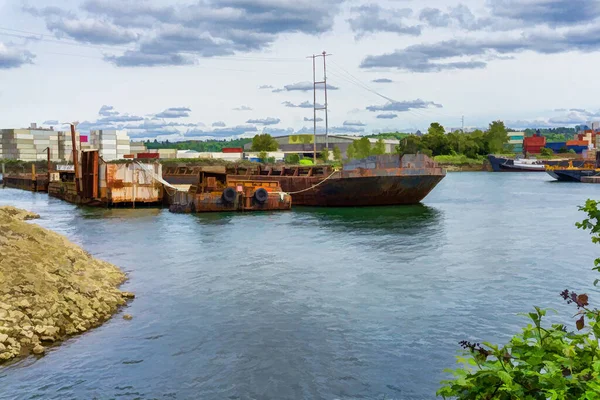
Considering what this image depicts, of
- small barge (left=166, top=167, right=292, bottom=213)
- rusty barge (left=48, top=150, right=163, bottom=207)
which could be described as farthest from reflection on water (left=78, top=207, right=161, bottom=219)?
small barge (left=166, top=167, right=292, bottom=213)

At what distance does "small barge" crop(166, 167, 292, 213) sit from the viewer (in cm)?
4106

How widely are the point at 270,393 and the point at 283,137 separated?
608 ft

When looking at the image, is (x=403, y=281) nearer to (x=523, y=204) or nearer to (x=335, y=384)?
(x=335, y=384)

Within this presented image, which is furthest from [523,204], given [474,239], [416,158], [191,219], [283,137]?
[283,137]

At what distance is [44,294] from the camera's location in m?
12.7

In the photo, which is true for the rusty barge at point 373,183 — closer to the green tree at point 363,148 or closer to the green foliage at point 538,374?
Answer: the green foliage at point 538,374

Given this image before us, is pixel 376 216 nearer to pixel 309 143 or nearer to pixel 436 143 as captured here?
pixel 436 143

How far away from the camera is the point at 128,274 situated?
19.8 m

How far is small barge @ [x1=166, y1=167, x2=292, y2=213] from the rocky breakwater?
77.5 feet

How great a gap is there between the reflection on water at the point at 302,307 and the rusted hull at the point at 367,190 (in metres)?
10.0

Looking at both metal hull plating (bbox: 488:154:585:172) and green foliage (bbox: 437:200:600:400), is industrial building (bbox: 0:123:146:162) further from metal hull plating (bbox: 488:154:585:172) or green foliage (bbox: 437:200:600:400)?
green foliage (bbox: 437:200:600:400)

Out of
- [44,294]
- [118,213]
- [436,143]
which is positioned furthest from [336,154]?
[44,294]

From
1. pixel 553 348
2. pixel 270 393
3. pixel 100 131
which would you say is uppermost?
pixel 100 131

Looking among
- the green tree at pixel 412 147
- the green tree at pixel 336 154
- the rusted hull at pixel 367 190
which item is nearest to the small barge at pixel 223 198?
the rusted hull at pixel 367 190
